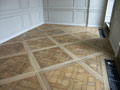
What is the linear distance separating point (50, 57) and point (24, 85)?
1005mm

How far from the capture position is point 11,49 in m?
3.04

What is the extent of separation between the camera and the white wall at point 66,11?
5.47 m

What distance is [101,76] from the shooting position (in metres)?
1.94

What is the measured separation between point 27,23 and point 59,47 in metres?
2.37

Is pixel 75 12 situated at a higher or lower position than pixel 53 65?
higher

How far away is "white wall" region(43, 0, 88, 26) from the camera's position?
17.9ft

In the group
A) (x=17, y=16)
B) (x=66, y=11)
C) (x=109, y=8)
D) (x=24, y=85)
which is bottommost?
(x=24, y=85)

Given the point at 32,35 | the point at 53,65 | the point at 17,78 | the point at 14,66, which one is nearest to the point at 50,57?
the point at 53,65

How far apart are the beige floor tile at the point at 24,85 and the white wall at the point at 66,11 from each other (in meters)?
4.57

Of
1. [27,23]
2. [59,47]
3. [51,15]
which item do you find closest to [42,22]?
[51,15]

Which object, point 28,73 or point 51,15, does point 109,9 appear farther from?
point 28,73

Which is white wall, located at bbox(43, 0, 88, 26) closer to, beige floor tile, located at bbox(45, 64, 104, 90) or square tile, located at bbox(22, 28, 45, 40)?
square tile, located at bbox(22, 28, 45, 40)

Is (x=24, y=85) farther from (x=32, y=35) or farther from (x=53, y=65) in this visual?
(x=32, y=35)

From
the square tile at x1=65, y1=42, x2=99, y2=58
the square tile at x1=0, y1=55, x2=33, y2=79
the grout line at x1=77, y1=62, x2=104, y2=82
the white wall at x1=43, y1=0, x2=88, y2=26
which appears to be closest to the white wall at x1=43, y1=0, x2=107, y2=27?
the white wall at x1=43, y1=0, x2=88, y2=26
